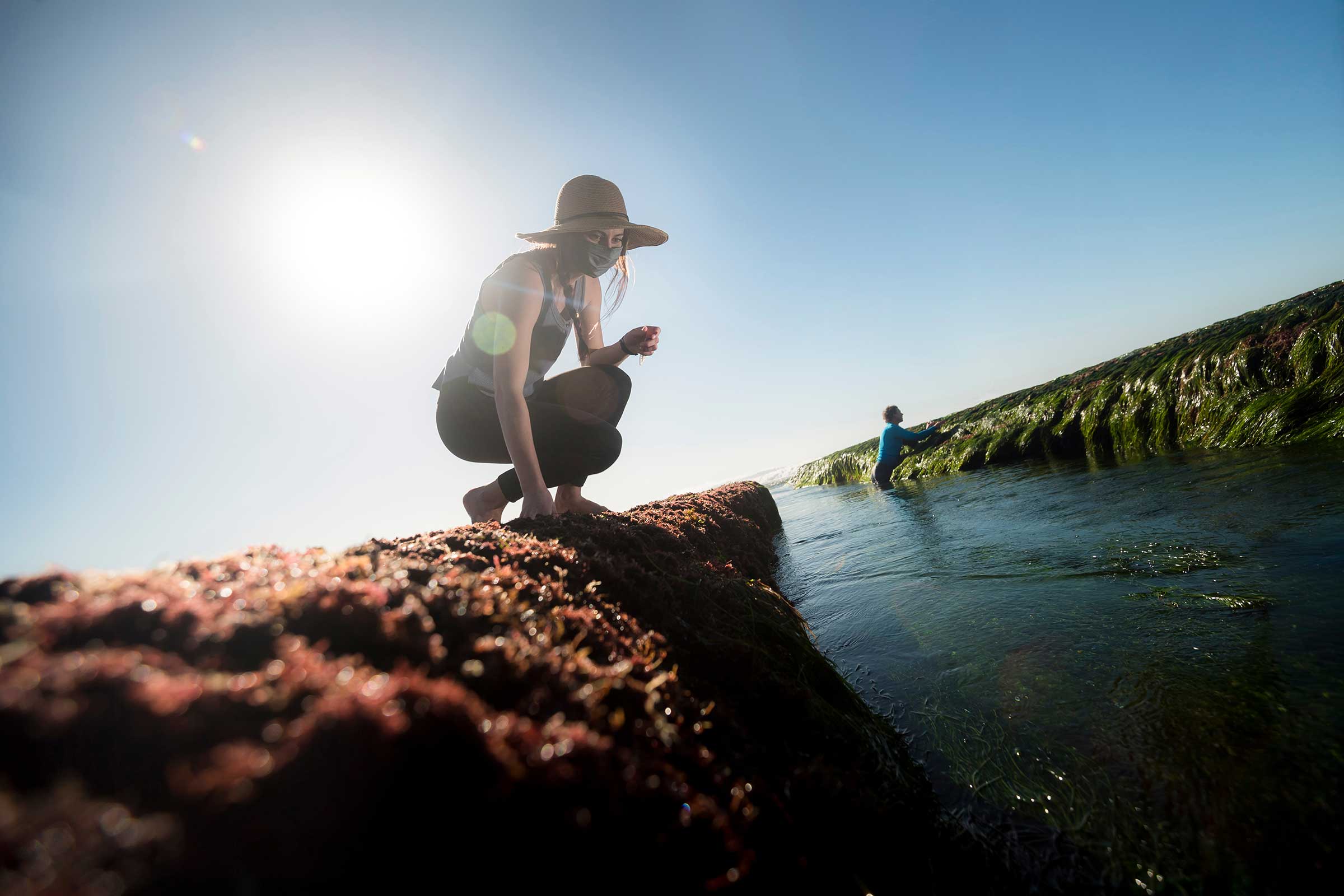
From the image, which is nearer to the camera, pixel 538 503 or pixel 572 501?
pixel 538 503

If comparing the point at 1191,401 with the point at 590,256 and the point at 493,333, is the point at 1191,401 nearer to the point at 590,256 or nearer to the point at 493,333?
the point at 590,256

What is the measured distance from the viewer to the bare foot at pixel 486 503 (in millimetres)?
4891

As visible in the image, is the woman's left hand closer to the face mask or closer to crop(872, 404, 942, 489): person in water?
the face mask

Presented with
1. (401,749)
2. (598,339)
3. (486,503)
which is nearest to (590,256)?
(598,339)

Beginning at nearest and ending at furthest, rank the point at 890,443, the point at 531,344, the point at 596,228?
the point at 596,228 < the point at 531,344 < the point at 890,443

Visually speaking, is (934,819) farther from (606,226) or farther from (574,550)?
(606,226)

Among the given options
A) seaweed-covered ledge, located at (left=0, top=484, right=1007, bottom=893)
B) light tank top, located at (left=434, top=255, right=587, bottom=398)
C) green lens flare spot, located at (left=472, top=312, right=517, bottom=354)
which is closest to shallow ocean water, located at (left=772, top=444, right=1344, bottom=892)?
seaweed-covered ledge, located at (left=0, top=484, right=1007, bottom=893)

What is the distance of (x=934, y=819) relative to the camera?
5.95 feet

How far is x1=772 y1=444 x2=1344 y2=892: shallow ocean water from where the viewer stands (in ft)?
4.92

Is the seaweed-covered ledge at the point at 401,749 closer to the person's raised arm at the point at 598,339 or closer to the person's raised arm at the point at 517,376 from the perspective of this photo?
the person's raised arm at the point at 517,376

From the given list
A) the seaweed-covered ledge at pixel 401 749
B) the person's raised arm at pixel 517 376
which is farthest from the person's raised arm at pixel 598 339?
the seaweed-covered ledge at pixel 401 749

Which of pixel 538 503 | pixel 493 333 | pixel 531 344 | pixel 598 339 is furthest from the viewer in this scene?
pixel 598 339

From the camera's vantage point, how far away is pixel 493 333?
4125mm

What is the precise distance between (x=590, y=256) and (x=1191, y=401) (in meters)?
13.7
